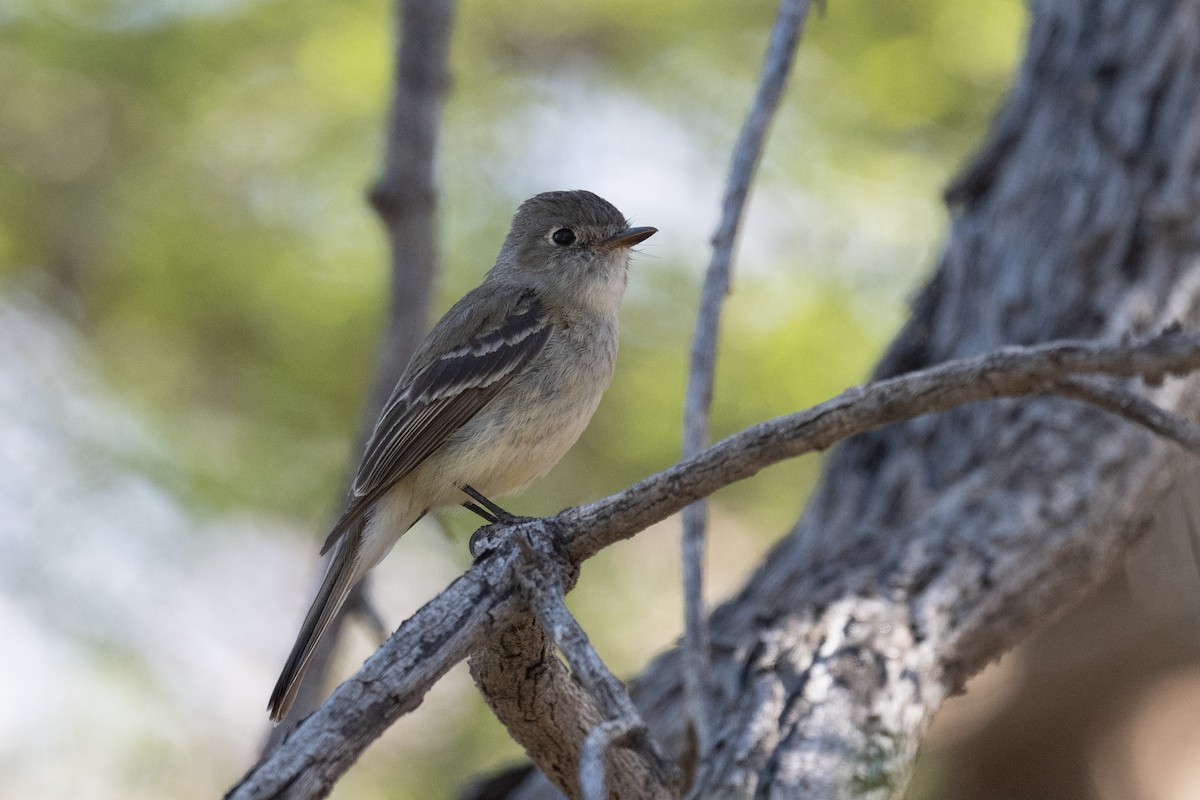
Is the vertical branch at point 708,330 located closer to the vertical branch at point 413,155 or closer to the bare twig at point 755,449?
the bare twig at point 755,449

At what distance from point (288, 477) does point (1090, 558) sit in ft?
13.9

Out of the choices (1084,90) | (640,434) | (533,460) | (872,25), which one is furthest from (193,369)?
(1084,90)

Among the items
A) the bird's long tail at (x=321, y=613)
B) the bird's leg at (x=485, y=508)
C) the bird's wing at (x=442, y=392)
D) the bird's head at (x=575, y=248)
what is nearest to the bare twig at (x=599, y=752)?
the bird's long tail at (x=321, y=613)

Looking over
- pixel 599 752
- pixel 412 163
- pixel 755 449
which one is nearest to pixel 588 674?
pixel 599 752

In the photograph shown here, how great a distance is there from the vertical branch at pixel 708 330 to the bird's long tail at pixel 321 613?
1155mm

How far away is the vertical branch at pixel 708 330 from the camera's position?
13.0ft

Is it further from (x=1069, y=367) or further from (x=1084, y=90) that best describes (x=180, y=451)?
(x=1069, y=367)

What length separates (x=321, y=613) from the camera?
167 inches

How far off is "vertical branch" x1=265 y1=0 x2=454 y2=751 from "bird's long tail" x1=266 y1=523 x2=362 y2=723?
0.92 metres

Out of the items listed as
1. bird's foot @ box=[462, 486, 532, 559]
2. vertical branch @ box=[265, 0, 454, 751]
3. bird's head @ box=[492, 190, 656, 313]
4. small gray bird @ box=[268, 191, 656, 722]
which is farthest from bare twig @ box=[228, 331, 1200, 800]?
vertical branch @ box=[265, 0, 454, 751]

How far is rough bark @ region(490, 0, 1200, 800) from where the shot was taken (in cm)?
400

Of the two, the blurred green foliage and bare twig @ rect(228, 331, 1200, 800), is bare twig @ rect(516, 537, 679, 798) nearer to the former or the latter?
bare twig @ rect(228, 331, 1200, 800)

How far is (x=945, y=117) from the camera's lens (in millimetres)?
7262

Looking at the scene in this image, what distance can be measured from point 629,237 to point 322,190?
249cm
